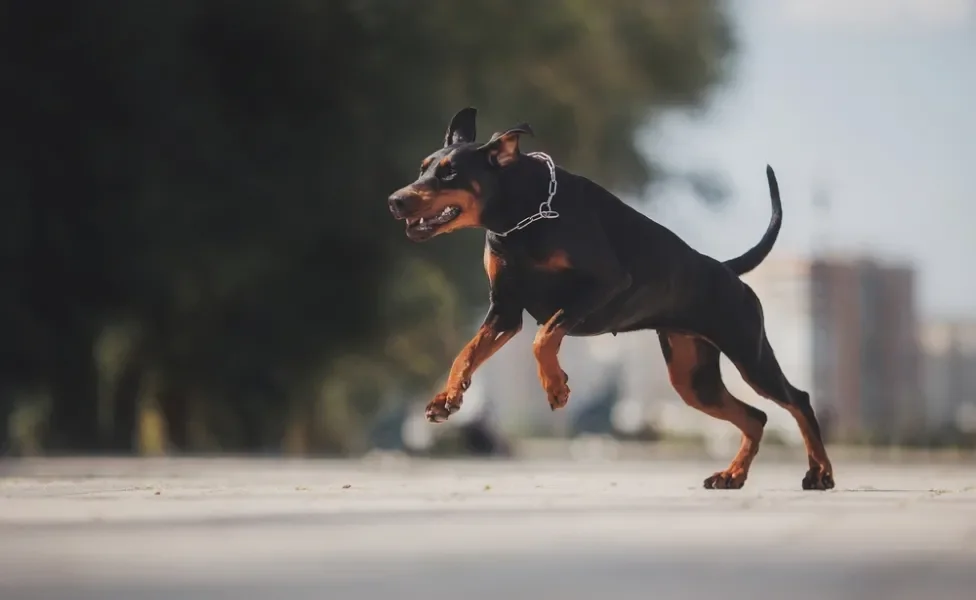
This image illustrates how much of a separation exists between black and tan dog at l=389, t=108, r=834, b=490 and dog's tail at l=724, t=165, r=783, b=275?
53 cm

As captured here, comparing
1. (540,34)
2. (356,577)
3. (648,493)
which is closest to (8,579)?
(356,577)

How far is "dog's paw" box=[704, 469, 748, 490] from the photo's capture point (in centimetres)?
1059

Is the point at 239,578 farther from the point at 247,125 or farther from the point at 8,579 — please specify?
the point at 247,125

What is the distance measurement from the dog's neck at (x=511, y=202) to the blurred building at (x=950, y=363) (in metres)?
80.4

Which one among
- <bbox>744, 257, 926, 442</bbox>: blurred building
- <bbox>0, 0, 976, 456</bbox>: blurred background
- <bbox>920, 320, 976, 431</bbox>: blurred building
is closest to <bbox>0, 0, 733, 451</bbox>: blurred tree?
<bbox>0, 0, 976, 456</bbox>: blurred background

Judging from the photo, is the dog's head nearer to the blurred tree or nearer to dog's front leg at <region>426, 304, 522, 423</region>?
dog's front leg at <region>426, 304, 522, 423</region>

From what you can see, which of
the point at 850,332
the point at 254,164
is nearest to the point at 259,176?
the point at 254,164

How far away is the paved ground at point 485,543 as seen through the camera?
237 inches

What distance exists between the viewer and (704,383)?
10.3 m

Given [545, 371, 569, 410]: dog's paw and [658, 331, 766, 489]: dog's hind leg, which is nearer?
[545, 371, 569, 410]: dog's paw

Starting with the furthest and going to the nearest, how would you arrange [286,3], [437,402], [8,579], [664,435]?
[664,435] < [286,3] < [437,402] < [8,579]

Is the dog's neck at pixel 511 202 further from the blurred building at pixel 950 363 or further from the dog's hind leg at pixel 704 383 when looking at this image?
the blurred building at pixel 950 363

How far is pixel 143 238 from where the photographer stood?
76.1 ft

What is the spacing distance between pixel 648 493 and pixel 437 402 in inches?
104
